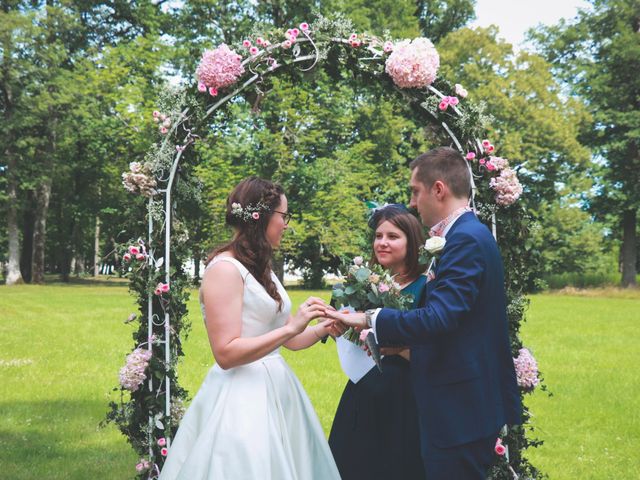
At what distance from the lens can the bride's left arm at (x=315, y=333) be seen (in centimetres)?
412

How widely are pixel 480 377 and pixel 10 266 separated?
31.2m

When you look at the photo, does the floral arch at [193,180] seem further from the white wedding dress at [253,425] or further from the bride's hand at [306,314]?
the bride's hand at [306,314]

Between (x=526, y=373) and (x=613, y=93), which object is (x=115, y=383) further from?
(x=613, y=93)

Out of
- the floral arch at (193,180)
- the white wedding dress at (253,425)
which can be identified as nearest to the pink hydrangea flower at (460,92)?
the floral arch at (193,180)

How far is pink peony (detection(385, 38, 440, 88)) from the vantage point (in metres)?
4.99

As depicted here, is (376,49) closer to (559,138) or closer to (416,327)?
(416,327)

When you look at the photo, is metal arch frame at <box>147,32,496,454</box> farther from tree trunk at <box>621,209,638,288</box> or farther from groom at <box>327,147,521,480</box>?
tree trunk at <box>621,209,638,288</box>

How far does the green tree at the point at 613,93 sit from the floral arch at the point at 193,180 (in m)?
31.0

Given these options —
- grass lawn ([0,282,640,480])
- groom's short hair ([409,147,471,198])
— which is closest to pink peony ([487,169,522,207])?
groom's short hair ([409,147,471,198])

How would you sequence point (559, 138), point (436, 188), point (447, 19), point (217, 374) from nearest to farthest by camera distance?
point (436, 188) → point (217, 374) → point (559, 138) → point (447, 19)

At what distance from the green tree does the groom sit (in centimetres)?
3278

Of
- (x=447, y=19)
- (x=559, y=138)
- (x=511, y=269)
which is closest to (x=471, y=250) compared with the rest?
(x=511, y=269)

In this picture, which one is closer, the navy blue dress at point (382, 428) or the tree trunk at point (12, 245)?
the navy blue dress at point (382, 428)

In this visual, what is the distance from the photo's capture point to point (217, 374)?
13.3ft
